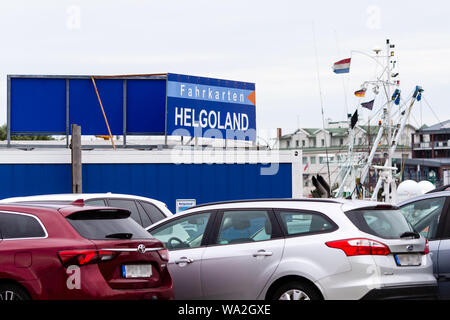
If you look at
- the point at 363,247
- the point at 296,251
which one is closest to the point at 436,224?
the point at 363,247

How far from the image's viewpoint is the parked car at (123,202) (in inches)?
499

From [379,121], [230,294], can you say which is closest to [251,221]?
[230,294]

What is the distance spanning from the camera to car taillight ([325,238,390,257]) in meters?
8.84

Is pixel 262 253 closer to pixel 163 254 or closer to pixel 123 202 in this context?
pixel 163 254

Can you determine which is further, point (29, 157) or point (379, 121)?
point (379, 121)

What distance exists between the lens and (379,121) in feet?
130

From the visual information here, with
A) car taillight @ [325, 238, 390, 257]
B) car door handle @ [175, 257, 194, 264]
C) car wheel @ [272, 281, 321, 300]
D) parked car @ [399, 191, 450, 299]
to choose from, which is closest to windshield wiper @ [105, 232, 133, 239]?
car door handle @ [175, 257, 194, 264]

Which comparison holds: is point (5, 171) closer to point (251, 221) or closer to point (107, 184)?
point (107, 184)

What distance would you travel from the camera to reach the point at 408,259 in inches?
357

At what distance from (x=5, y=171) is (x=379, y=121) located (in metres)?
22.3

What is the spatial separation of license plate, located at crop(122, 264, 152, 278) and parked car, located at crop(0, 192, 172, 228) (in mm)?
4218

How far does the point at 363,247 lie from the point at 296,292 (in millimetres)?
893

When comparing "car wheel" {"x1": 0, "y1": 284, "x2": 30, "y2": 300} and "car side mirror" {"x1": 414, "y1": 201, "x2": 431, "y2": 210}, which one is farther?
"car side mirror" {"x1": 414, "y1": 201, "x2": 431, "y2": 210}

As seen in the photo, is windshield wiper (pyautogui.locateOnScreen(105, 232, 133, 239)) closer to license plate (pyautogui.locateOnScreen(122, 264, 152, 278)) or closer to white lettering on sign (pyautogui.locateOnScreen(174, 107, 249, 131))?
license plate (pyautogui.locateOnScreen(122, 264, 152, 278))
